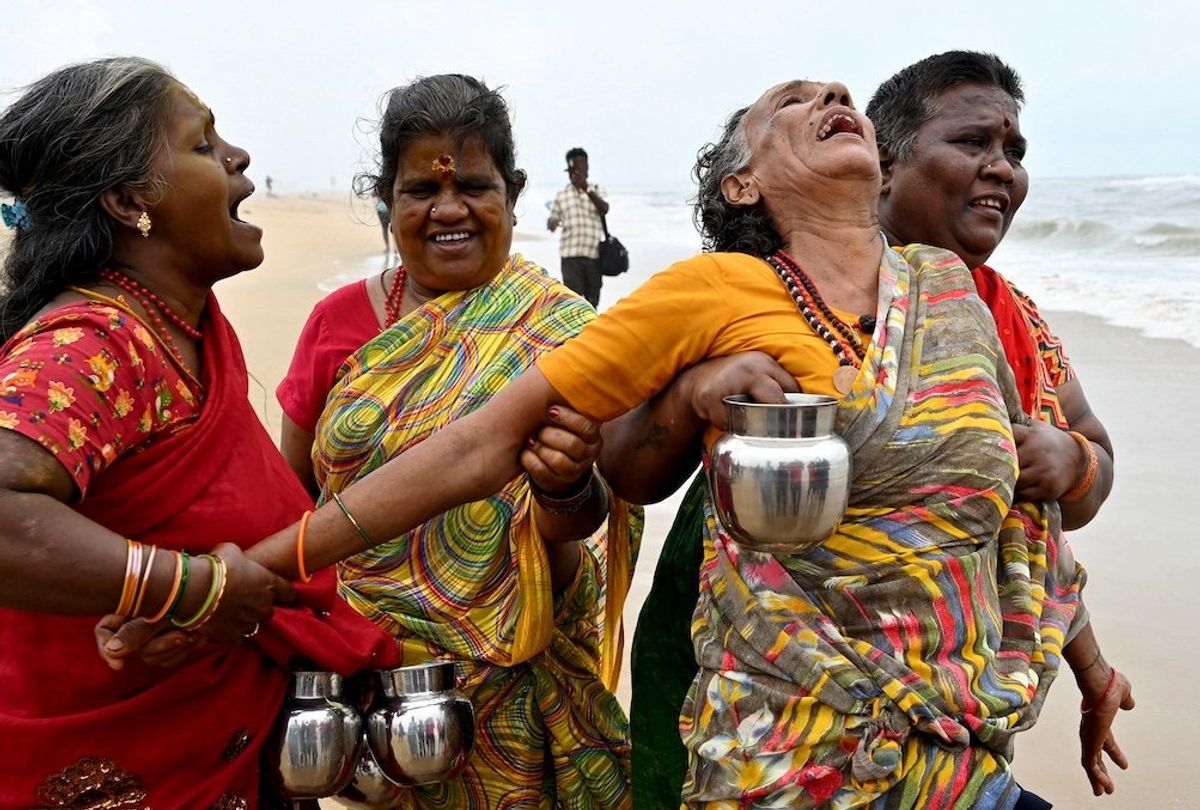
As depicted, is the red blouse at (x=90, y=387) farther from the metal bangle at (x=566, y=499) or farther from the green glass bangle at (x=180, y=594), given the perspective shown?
the metal bangle at (x=566, y=499)

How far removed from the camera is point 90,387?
171cm

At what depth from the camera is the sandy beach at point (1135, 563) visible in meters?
3.67

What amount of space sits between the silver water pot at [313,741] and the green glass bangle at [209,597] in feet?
1.30

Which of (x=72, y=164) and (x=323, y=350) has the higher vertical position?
(x=72, y=164)

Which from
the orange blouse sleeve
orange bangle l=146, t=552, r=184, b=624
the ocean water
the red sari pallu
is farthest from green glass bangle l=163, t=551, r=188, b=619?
the ocean water

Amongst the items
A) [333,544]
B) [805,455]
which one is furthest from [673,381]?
[333,544]

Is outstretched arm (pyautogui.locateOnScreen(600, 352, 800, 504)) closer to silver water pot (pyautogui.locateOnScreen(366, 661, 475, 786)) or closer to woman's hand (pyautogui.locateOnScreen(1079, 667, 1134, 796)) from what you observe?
silver water pot (pyautogui.locateOnScreen(366, 661, 475, 786))

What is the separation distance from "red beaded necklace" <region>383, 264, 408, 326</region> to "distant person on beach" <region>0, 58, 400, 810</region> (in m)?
0.60

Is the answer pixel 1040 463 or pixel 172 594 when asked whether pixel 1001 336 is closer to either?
pixel 1040 463

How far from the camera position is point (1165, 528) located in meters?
5.59

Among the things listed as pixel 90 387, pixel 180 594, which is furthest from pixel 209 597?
pixel 90 387

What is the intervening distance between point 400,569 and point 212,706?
58 centimetres

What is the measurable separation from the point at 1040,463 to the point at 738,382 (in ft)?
1.84

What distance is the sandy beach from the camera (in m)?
3.67
